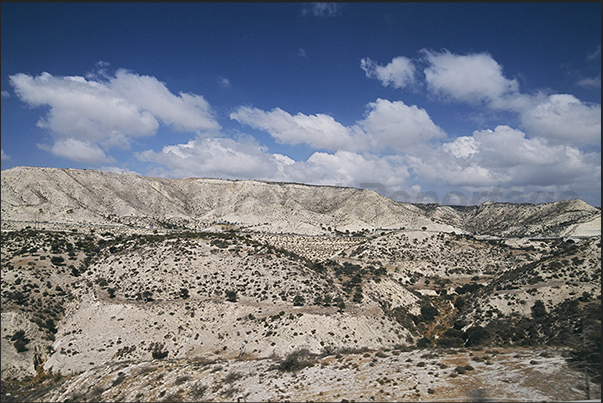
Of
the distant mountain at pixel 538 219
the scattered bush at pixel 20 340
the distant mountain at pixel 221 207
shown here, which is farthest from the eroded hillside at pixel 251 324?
the distant mountain at pixel 538 219

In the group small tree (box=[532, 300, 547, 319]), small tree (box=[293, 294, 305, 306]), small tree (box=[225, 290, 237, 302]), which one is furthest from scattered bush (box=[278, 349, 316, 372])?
small tree (box=[532, 300, 547, 319])

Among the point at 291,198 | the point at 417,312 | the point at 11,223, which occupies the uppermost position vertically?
the point at 291,198

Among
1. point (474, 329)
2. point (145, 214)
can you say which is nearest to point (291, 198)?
point (145, 214)

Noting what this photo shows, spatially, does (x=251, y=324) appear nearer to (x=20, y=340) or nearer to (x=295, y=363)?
(x=295, y=363)

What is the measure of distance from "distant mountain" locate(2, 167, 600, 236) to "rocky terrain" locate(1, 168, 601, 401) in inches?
1853

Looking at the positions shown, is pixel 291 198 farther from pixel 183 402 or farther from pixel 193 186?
pixel 183 402

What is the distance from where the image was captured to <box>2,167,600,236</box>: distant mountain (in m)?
95.0

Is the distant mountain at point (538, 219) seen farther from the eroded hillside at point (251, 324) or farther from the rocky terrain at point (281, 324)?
the eroded hillside at point (251, 324)

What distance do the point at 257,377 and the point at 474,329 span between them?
76.3 ft

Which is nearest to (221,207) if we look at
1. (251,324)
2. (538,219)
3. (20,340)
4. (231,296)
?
(231,296)

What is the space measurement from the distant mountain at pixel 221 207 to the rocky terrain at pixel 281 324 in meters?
47.1

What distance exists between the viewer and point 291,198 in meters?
173

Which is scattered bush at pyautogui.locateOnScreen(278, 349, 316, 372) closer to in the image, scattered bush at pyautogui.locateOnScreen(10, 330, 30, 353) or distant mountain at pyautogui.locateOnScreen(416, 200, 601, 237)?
scattered bush at pyautogui.locateOnScreen(10, 330, 30, 353)

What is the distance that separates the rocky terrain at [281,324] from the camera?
50.2ft
